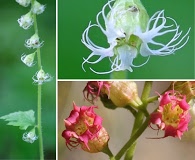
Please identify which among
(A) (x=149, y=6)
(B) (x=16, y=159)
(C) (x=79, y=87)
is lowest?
(B) (x=16, y=159)

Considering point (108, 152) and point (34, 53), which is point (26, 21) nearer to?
point (34, 53)

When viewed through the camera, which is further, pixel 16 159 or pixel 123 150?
pixel 16 159

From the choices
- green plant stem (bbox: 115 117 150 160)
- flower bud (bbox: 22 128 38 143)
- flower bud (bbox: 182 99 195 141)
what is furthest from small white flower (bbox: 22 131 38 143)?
flower bud (bbox: 182 99 195 141)

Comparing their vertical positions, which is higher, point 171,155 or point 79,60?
point 79,60

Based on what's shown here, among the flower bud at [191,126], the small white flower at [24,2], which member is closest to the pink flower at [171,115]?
the flower bud at [191,126]

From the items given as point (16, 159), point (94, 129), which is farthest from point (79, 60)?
point (16, 159)

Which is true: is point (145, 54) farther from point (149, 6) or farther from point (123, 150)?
point (123, 150)

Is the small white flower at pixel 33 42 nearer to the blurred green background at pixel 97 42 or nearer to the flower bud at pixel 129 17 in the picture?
the blurred green background at pixel 97 42
